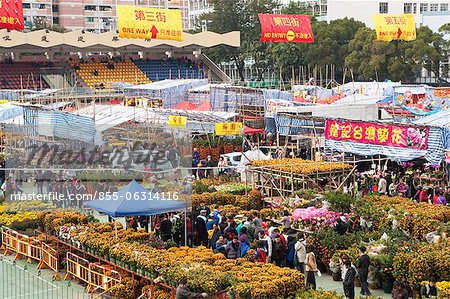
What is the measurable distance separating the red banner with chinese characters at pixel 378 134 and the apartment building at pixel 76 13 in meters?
63.6

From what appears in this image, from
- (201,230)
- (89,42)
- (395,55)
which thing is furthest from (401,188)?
(395,55)

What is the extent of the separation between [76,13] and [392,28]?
48349 millimetres

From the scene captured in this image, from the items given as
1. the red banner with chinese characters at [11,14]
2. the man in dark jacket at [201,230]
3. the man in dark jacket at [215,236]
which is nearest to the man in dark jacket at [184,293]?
the man in dark jacket at [215,236]

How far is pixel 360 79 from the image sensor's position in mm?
61406

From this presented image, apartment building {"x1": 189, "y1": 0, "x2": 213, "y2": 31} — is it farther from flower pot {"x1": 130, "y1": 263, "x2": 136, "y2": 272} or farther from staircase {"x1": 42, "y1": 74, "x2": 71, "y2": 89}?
flower pot {"x1": 130, "y1": 263, "x2": 136, "y2": 272}

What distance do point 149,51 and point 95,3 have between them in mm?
33374

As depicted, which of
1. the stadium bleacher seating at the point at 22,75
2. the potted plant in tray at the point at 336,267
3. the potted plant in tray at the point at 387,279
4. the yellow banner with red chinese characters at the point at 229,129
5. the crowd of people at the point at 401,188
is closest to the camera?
the potted plant in tray at the point at 387,279

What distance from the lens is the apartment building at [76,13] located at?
8325 centimetres

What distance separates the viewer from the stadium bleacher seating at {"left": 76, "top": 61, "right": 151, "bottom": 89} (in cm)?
5403

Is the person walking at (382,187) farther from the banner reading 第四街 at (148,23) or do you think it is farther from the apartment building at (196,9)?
the apartment building at (196,9)

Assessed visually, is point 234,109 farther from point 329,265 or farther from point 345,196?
point 329,265

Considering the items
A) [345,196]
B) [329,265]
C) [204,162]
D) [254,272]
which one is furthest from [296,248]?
[204,162]

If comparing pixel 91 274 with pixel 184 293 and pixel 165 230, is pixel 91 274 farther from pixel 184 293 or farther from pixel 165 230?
pixel 184 293

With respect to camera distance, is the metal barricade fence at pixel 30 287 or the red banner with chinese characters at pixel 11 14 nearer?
the metal barricade fence at pixel 30 287
